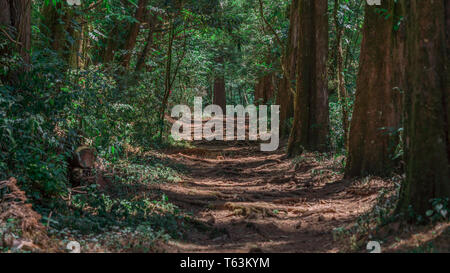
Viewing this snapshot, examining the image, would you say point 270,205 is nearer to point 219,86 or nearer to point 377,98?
point 377,98

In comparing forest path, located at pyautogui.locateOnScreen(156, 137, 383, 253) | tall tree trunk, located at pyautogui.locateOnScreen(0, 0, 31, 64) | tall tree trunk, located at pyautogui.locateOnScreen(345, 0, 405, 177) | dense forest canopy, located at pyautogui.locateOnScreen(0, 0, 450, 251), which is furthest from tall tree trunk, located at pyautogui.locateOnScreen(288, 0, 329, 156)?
tall tree trunk, located at pyautogui.locateOnScreen(0, 0, 31, 64)

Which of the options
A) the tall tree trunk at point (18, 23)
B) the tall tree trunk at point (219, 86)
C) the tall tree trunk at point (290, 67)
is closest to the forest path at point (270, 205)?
the tall tree trunk at point (18, 23)

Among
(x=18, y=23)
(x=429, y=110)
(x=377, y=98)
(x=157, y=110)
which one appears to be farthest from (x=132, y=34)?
(x=429, y=110)

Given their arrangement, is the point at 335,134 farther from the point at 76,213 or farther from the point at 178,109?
the point at 178,109

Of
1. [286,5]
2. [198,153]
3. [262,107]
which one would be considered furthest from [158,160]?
[262,107]

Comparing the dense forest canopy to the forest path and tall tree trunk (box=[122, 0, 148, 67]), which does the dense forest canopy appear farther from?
the forest path

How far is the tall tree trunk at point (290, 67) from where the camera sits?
54.1 ft

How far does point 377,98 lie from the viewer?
8750mm

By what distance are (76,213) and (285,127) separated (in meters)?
14.1

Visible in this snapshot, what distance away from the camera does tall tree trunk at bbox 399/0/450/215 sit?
4.64m

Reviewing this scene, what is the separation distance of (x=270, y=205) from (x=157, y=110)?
892 cm

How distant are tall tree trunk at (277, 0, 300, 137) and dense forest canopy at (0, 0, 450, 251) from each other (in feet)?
0.37

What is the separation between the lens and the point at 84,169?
736 centimetres

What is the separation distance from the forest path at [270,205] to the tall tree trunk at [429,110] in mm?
1232
